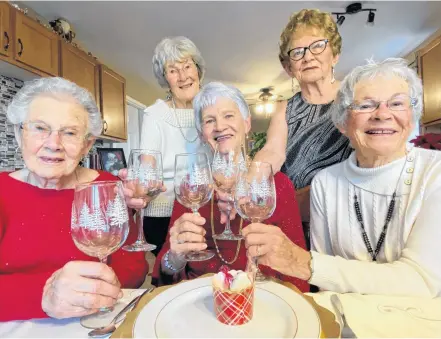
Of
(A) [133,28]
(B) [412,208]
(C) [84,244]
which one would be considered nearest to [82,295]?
(C) [84,244]

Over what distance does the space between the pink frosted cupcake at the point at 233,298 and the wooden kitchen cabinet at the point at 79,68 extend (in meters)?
2.80

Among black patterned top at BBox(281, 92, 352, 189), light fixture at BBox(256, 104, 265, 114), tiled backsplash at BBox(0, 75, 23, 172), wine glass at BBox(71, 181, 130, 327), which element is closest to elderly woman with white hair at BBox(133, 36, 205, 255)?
black patterned top at BBox(281, 92, 352, 189)

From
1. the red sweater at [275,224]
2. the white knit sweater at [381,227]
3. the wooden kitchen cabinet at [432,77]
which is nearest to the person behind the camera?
the white knit sweater at [381,227]

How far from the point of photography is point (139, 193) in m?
0.96

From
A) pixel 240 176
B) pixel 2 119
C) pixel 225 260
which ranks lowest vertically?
pixel 225 260

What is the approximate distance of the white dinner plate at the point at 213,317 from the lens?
0.53 metres

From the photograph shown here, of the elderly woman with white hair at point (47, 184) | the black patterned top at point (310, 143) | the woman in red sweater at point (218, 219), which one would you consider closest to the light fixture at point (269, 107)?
the black patterned top at point (310, 143)

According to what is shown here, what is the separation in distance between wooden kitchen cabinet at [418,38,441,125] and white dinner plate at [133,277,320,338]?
3.75m

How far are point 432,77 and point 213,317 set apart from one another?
13.0ft

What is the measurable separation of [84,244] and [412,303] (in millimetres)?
730

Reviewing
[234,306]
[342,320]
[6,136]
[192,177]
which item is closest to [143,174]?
[192,177]

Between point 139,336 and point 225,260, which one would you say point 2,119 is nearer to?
point 225,260

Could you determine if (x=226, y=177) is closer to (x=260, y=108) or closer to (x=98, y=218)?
(x=98, y=218)

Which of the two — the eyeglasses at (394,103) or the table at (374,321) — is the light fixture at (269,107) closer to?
the eyeglasses at (394,103)
